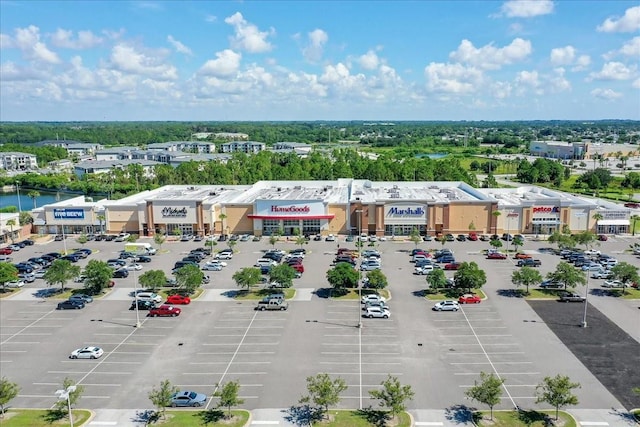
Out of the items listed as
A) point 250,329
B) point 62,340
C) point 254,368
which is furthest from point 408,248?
point 62,340

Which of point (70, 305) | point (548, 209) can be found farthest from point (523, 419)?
point (548, 209)

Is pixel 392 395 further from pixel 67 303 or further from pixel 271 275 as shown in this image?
pixel 67 303

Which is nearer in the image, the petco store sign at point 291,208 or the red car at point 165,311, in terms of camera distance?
the red car at point 165,311

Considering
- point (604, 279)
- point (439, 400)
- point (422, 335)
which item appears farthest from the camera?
point (604, 279)

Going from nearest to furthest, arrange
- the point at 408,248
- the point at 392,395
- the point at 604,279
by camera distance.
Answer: the point at 392,395
the point at 604,279
the point at 408,248

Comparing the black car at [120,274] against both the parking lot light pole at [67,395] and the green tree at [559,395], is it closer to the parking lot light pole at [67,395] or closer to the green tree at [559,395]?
the parking lot light pole at [67,395]

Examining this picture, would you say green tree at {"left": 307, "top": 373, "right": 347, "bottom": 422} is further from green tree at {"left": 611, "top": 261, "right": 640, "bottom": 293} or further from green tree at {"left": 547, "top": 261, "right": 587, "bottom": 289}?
green tree at {"left": 611, "top": 261, "right": 640, "bottom": 293}

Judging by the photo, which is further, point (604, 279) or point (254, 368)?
point (604, 279)

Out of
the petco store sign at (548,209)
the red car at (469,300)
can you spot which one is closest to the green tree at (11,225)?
the red car at (469,300)
